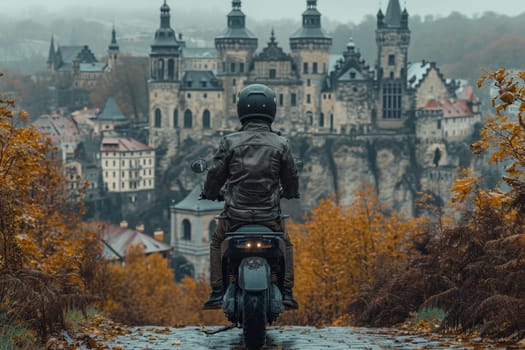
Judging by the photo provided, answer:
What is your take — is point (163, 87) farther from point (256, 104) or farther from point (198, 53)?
point (256, 104)

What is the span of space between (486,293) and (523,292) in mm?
727

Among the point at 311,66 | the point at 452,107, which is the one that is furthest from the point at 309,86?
the point at 452,107

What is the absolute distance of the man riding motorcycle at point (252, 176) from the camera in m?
10.9

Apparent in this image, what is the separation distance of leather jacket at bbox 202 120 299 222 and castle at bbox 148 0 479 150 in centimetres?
8619

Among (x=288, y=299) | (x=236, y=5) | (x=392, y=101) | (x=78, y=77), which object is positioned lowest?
(x=288, y=299)

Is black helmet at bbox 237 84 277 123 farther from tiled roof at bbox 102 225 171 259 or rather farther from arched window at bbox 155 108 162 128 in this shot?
arched window at bbox 155 108 162 128

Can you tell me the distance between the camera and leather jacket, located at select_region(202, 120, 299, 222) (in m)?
10.9

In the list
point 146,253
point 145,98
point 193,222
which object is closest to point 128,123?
point 145,98

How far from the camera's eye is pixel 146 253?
76812 millimetres

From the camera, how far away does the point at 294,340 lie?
12.4 metres

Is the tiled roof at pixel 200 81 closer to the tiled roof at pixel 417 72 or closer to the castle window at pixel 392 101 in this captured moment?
the castle window at pixel 392 101

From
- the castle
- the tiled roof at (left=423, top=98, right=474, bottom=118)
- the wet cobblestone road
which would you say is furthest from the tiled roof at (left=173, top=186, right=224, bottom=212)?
the wet cobblestone road

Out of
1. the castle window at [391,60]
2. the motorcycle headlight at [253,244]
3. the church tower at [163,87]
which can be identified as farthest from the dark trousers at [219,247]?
the church tower at [163,87]

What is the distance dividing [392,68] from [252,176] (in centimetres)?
8704
